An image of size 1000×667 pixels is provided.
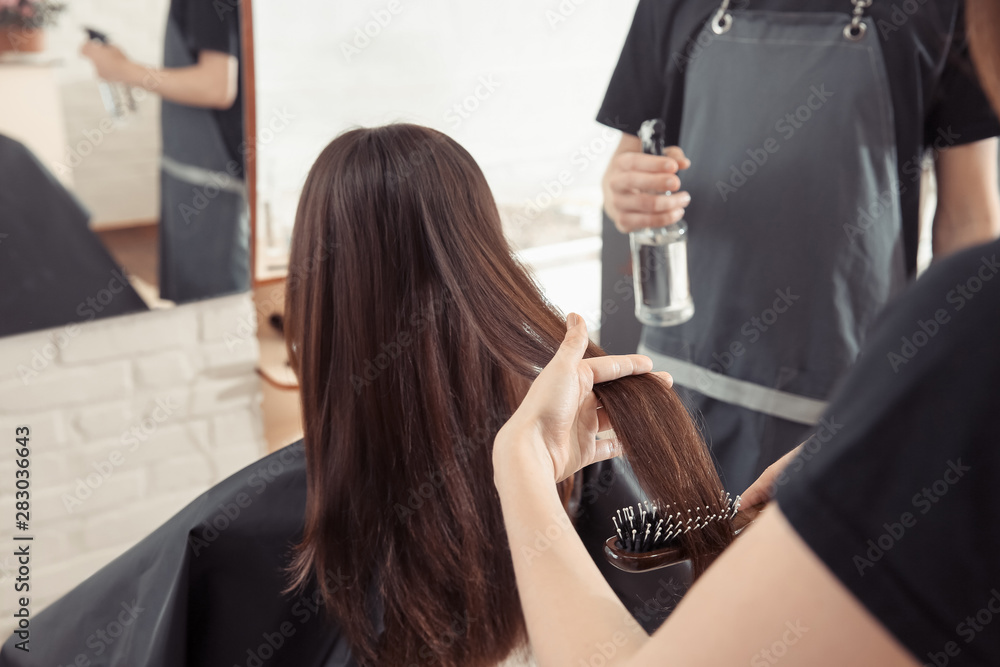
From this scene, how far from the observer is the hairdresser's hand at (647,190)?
0.99 m

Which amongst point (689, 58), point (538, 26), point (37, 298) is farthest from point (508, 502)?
point (538, 26)

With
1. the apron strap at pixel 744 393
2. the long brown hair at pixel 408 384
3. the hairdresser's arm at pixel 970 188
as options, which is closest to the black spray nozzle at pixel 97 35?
the long brown hair at pixel 408 384

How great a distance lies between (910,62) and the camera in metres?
1.00

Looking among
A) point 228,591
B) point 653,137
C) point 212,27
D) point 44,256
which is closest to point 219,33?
point 212,27

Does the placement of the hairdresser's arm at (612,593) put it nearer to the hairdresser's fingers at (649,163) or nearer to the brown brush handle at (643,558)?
the brown brush handle at (643,558)

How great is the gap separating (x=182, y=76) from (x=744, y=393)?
3.65 feet

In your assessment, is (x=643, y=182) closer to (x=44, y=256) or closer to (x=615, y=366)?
(x=615, y=366)

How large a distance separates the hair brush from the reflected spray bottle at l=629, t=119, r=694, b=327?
0.59m

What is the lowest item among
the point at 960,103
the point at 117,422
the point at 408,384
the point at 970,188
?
the point at 117,422

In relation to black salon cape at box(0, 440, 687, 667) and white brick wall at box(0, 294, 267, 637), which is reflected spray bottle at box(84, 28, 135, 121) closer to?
white brick wall at box(0, 294, 267, 637)

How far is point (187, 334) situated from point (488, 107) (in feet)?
2.85

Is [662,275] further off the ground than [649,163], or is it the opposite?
[649,163]

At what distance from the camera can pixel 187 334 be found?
1.54m

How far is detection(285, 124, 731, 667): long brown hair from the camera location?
0.83m
